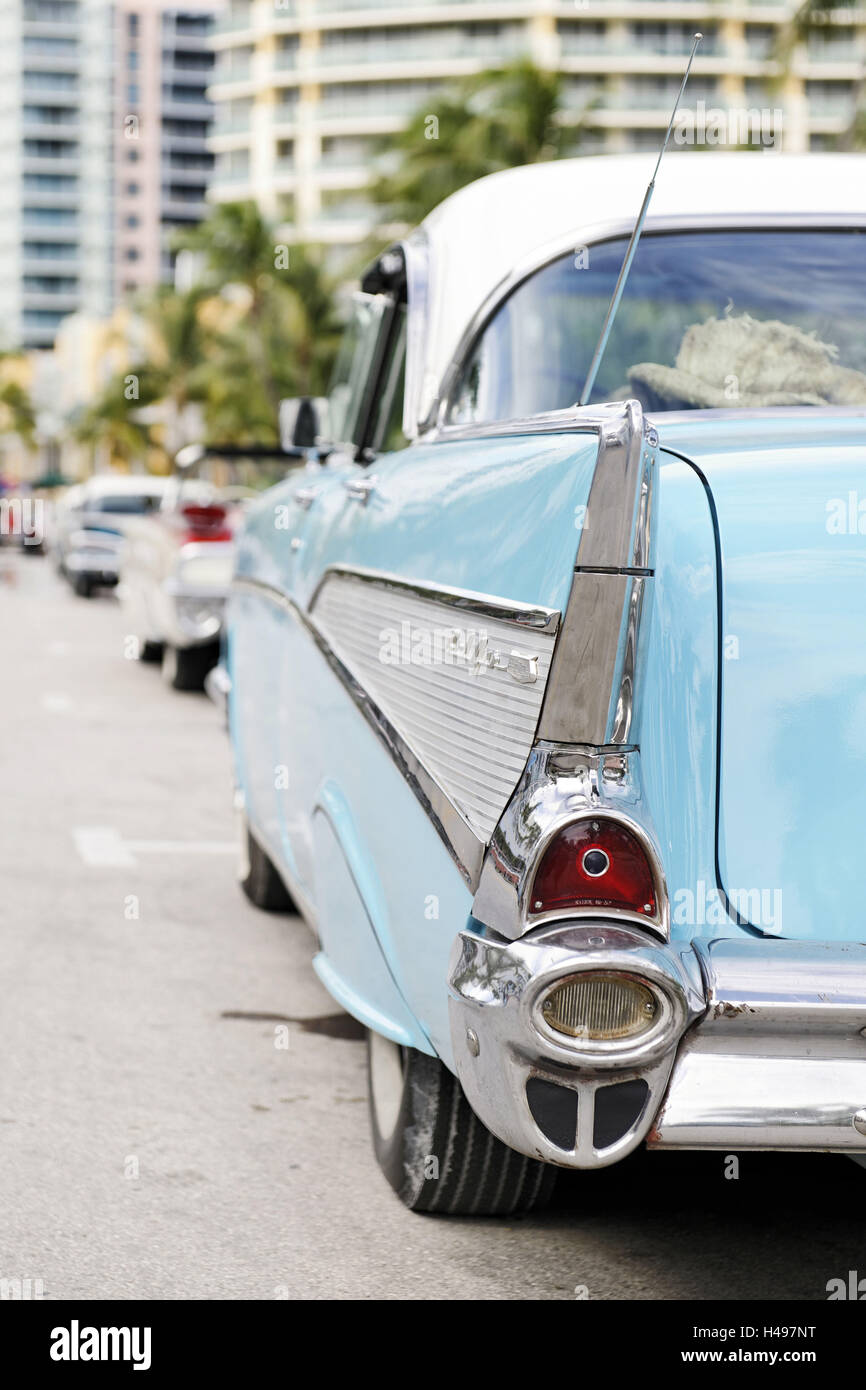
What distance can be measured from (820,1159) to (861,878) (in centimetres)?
137

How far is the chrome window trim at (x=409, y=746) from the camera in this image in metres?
2.62

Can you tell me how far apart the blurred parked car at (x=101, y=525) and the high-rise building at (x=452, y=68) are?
2060 inches

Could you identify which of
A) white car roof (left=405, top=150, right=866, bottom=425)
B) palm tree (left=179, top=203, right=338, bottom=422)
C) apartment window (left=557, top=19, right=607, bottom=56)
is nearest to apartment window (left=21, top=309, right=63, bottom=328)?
apartment window (left=557, top=19, right=607, bottom=56)

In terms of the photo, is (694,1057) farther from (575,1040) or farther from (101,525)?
(101,525)

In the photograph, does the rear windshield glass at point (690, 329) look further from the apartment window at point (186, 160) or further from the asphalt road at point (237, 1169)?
the apartment window at point (186, 160)

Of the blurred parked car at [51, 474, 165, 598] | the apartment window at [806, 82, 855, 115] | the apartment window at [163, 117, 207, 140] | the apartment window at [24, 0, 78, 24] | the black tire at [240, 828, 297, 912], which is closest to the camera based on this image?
the black tire at [240, 828, 297, 912]

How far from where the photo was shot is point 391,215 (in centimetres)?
3559

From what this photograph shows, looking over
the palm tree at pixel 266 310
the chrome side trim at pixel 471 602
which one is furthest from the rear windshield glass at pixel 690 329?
the palm tree at pixel 266 310

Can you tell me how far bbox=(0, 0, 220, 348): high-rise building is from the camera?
138 m

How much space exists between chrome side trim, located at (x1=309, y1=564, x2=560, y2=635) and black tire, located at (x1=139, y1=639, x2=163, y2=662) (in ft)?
36.1

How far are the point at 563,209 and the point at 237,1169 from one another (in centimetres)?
215

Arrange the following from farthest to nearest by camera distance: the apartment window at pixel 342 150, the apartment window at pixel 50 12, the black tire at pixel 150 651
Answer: the apartment window at pixel 50 12 → the apartment window at pixel 342 150 → the black tire at pixel 150 651

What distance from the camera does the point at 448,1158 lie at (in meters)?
3.27

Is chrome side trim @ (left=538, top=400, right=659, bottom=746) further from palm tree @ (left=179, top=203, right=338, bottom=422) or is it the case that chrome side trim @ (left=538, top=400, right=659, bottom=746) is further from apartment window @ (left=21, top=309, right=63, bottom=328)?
apartment window @ (left=21, top=309, right=63, bottom=328)
